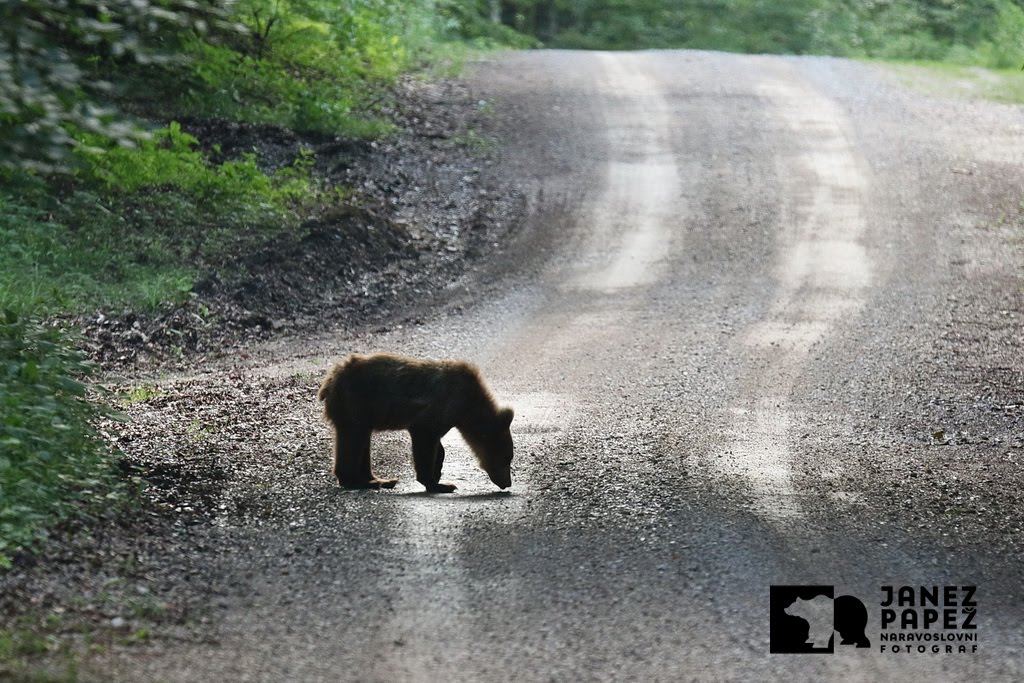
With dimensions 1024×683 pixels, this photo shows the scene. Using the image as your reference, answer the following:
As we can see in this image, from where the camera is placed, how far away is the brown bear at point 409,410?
7863mm

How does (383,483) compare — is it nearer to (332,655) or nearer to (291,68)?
(332,655)

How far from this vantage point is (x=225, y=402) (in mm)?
10516

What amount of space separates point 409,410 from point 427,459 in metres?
0.35

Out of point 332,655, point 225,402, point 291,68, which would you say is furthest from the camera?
point 291,68

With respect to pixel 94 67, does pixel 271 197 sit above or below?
below

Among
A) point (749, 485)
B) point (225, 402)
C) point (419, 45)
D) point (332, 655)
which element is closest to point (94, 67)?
point (225, 402)

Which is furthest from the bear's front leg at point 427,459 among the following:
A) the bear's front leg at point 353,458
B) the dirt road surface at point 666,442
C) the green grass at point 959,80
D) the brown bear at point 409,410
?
the green grass at point 959,80

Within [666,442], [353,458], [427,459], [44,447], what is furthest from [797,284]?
[44,447]

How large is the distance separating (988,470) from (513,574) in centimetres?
431

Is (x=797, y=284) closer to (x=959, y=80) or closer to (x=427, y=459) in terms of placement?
(x=427, y=459)

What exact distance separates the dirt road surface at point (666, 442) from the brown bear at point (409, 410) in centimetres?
24

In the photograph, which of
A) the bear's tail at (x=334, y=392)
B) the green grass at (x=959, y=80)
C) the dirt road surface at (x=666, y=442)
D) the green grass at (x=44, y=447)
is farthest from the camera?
the green grass at (x=959, y=80)

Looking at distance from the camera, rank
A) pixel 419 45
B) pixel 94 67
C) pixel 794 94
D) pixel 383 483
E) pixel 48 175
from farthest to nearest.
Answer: pixel 419 45, pixel 794 94, pixel 94 67, pixel 48 175, pixel 383 483

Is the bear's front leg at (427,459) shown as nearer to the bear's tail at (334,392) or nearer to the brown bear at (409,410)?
the brown bear at (409,410)
